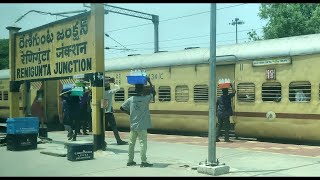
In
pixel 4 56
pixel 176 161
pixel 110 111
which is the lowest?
pixel 176 161

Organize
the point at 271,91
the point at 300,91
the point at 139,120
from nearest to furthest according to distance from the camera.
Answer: the point at 139,120, the point at 300,91, the point at 271,91

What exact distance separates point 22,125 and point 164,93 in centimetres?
559

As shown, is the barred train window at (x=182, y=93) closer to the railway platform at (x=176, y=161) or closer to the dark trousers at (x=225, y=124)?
the dark trousers at (x=225, y=124)

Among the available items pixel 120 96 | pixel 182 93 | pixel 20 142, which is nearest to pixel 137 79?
pixel 20 142

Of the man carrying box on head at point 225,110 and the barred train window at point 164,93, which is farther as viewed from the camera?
the barred train window at point 164,93

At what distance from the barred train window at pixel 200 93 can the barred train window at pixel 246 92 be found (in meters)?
1.22

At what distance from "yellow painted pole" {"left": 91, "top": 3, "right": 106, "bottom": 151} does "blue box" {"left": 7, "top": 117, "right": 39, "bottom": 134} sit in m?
1.94

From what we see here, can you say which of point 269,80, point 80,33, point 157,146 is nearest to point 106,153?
point 157,146

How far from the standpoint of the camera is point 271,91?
12391mm

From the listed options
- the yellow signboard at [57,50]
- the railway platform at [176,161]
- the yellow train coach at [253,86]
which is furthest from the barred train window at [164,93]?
the yellow signboard at [57,50]

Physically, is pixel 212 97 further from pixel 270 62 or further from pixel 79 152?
pixel 270 62

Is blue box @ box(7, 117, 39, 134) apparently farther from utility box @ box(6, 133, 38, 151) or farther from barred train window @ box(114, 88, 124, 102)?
barred train window @ box(114, 88, 124, 102)

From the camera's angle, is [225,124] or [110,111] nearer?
[110,111]

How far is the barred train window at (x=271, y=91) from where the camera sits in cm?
1221
